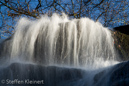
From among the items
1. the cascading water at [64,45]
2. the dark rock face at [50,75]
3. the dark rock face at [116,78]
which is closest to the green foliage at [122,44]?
the cascading water at [64,45]

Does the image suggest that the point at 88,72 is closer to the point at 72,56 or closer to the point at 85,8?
the point at 72,56

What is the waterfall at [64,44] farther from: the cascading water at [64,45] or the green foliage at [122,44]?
the green foliage at [122,44]

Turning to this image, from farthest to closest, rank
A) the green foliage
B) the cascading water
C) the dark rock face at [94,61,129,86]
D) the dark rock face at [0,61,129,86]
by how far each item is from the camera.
A: the green foliage < the cascading water < the dark rock face at [0,61,129,86] < the dark rock face at [94,61,129,86]

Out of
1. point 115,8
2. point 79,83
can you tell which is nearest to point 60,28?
point 79,83

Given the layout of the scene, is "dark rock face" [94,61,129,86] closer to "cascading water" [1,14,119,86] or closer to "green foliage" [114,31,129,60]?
"cascading water" [1,14,119,86]

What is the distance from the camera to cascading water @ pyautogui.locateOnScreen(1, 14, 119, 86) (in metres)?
3.64

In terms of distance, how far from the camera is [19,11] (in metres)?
9.89

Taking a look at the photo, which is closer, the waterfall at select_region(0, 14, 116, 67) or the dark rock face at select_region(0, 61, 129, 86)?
the dark rock face at select_region(0, 61, 129, 86)

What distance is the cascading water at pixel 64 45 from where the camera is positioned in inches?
143

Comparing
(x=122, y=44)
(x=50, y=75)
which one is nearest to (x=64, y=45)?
(x=50, y=75)

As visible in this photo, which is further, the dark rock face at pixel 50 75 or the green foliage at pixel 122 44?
the green foliage at pixel 122 44

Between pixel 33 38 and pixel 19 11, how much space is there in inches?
259

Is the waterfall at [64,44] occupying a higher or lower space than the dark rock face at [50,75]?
higher

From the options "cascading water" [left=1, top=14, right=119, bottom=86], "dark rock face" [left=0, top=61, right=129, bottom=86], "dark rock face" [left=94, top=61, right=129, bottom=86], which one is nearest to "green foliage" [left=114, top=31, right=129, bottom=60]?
"cascading water" [left=1, top=14, right=119, bottom=86]
